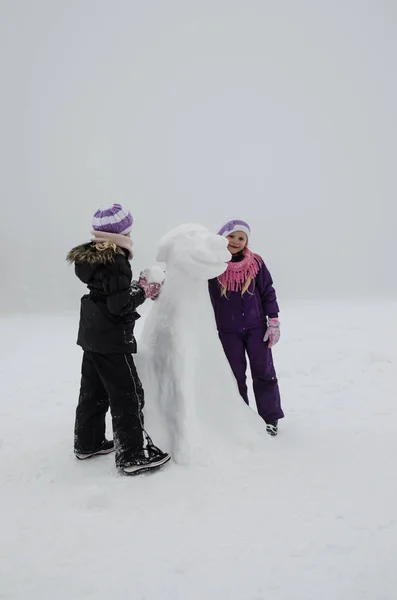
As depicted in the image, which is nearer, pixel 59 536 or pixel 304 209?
pixel 59 536

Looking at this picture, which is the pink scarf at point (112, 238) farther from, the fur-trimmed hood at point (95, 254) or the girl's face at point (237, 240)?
the girl's face at point (237, 240)

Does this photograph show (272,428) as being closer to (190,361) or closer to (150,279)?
(190,361)

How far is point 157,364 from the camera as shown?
3604 millimetres

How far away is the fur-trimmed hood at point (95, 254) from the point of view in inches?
121

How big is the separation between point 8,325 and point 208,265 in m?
13.9

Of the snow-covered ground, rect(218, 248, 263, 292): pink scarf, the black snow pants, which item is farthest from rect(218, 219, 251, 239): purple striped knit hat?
the snow-covered ground

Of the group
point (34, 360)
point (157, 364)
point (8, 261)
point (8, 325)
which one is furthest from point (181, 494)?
point (8, 261)

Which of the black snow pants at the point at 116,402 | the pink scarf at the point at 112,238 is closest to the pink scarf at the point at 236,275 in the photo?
the pink scarf at the point at 112,238

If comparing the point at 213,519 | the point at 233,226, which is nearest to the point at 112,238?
the point at 233,226

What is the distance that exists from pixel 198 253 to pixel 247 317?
2.78 feet

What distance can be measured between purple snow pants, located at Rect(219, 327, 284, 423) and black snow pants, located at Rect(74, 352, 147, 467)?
107cm

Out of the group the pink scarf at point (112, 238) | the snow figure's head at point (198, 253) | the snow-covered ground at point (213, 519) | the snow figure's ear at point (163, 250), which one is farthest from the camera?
the snow figure's ear at point (163, 250)

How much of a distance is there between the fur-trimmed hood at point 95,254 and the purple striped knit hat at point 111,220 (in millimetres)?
147

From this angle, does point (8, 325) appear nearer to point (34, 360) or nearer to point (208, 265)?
point (34, 360)
